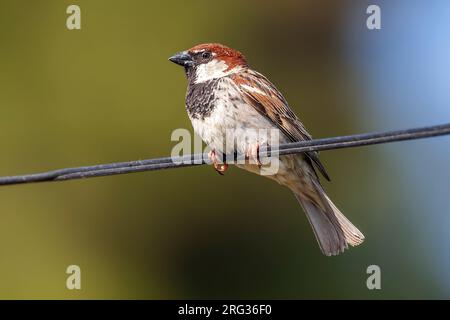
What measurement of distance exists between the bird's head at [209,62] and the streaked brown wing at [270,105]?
101 millimetres

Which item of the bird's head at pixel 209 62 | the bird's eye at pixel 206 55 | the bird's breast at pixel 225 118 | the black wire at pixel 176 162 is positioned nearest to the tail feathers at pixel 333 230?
the bird's breast at pixel 225 118

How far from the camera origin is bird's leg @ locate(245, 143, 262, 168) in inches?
196

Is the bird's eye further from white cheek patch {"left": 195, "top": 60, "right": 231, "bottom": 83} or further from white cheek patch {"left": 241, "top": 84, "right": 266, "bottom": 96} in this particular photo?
white cheek patch {"left": 241, "top": 84, "right": 266, "bottom": 96}

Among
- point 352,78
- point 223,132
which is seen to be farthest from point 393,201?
point 223,132

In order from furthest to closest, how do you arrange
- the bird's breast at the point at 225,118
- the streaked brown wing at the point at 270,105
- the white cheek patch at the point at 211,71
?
1. the white cheek patch at the point at 211,71
2. the streaked brown wing at the point at 270,105
3. the bird's breast at the point at 225,118

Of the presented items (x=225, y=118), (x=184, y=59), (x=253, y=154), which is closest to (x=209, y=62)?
(x=184, y=59)

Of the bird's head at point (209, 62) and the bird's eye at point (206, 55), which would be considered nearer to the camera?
the bird's head at point (209, 62)

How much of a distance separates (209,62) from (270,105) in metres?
0.45

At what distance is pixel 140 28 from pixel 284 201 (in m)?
1.92

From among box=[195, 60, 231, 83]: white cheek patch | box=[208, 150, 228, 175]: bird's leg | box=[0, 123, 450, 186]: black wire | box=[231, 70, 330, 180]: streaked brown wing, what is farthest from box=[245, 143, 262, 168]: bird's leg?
box=[0, 123, 450, 186]: black wire

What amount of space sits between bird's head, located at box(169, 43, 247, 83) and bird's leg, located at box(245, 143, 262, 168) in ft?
1.77

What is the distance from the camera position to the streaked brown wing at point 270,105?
530 cm

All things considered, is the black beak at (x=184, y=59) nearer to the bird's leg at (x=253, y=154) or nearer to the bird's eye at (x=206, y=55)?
the bird's eye at (x=206, y=55)

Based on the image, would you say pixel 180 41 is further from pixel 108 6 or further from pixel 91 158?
pixel 91 158
